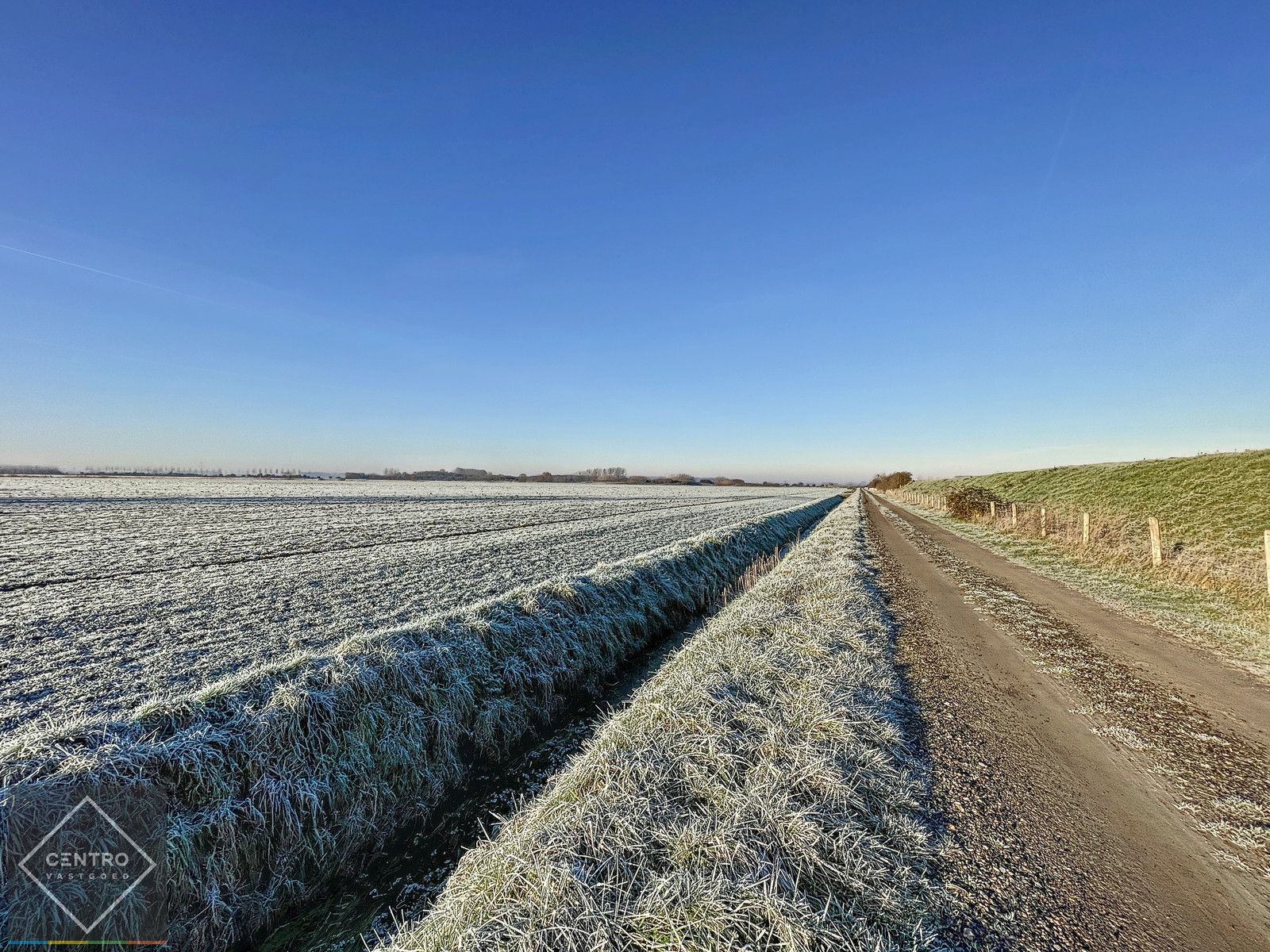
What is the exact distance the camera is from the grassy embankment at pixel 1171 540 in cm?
1073

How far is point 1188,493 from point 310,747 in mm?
47676

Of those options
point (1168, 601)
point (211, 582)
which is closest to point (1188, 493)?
point (1168, 601)

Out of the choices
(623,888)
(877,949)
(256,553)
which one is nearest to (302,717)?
(623,888)

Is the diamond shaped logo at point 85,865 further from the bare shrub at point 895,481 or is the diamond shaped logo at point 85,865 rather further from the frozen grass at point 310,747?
the bare shrub at point 895,481

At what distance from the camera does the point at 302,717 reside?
5.63 metres

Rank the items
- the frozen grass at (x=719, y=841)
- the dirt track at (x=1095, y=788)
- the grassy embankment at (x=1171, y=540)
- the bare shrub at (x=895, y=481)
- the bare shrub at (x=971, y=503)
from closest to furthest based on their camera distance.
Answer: the frozen grass at (x=719, y=841)
the dirt track at (x=1095, y=788)
the grassy embankment at (x=1171, y=540)
the bare shrub at (x=971, y=503)
the bare shrub at (x=895, y=481)

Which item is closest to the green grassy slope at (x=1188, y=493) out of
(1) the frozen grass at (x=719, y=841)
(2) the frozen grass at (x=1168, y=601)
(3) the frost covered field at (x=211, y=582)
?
(2) the frozen grass at (x=1168, y=601)

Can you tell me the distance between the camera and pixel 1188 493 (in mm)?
31203

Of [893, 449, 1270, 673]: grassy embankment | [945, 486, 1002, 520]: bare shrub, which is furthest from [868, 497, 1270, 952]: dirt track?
Answer: [945, 486, 1002, 520]: bare shrub

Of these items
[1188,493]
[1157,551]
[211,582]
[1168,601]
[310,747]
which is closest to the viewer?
[310,747]

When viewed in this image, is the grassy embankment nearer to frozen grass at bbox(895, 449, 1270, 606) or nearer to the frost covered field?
frozen grass at bbox(895, 449, 1270, 606)

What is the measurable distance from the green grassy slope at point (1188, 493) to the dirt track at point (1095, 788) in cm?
2234

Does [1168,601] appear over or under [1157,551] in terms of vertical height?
under

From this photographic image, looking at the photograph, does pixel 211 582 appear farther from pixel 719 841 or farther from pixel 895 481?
pixel 895 481
